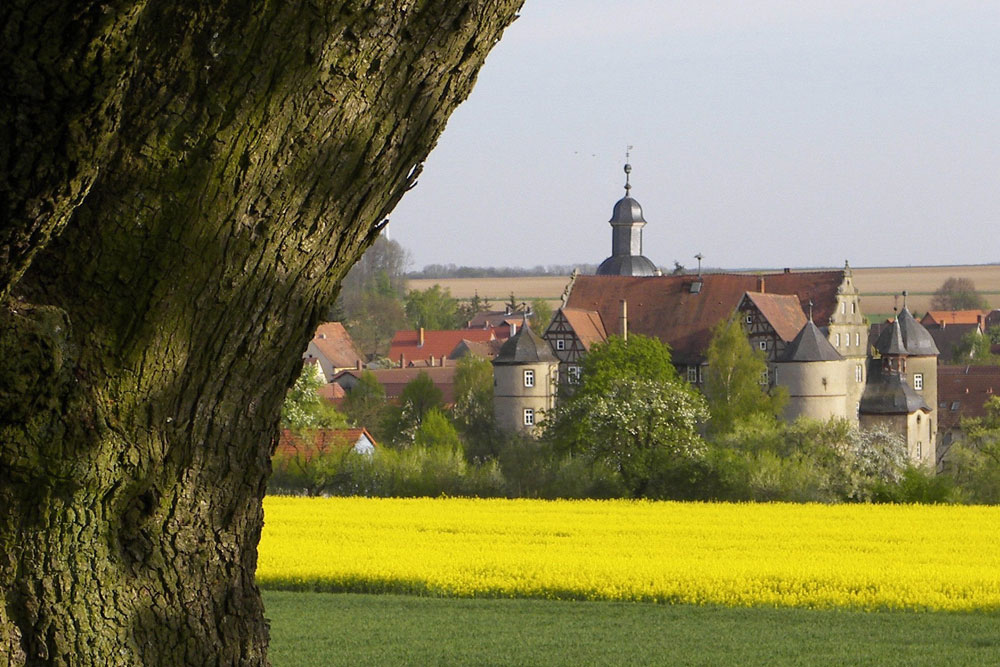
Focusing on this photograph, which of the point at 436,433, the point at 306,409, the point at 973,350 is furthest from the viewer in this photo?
the point at 973,350

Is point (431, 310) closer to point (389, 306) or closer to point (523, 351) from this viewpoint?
point (389, 306)

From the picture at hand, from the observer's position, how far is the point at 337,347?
11131 centimetres

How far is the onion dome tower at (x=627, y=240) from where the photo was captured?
3551 inches

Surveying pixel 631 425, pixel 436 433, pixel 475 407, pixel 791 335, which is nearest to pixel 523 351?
pixel 475 407

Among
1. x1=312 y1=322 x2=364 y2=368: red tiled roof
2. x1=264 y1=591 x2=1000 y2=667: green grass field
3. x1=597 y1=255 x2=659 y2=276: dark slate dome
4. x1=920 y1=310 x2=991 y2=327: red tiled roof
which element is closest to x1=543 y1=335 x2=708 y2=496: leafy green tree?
x1=264 y1=591 x2=1000 y2=667: green grass field

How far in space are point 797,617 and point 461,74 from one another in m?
14.5

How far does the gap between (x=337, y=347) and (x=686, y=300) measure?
46.2 metres

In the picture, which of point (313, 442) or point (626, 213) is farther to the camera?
point (626, 213)

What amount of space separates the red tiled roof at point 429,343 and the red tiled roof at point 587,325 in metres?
43.0

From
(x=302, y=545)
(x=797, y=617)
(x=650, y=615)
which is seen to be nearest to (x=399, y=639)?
(x=650, y=615)

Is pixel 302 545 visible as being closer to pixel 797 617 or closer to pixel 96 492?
pixel 797 617

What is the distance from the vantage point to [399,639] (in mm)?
14172

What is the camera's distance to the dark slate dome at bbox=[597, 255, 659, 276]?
89625 mm

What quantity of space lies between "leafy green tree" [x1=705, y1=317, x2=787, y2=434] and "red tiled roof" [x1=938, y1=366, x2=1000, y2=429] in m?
16.6
